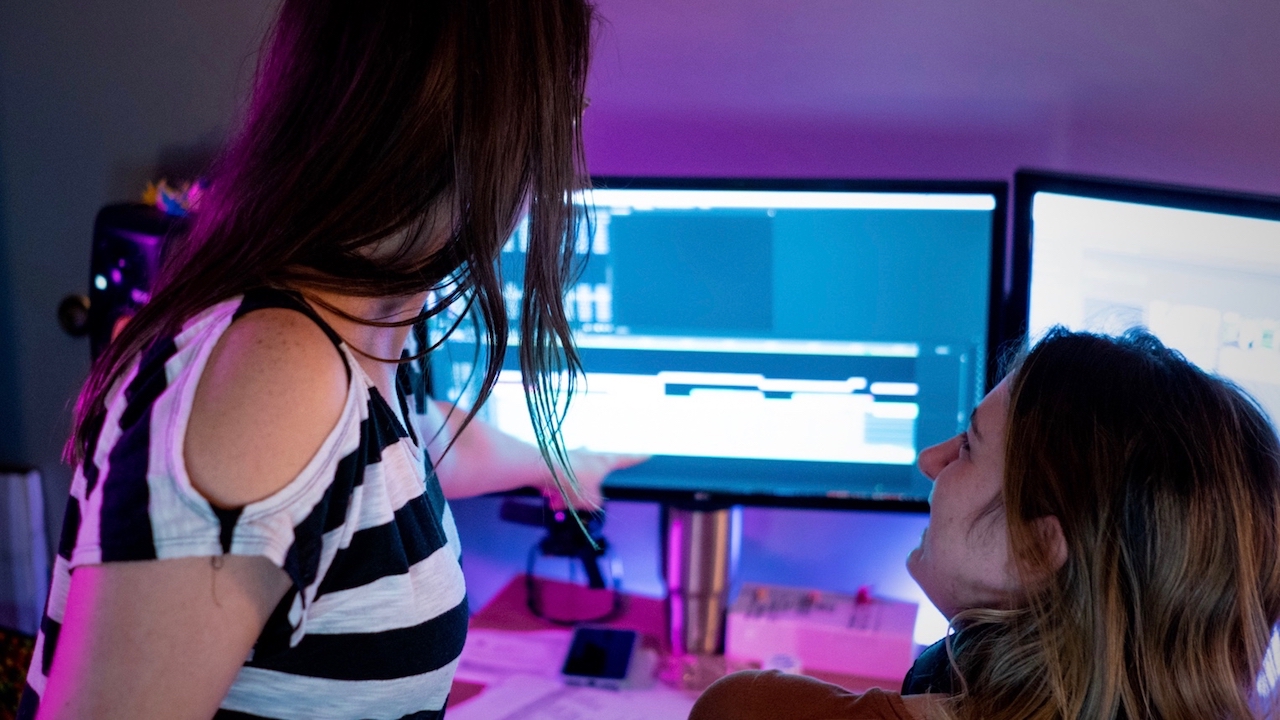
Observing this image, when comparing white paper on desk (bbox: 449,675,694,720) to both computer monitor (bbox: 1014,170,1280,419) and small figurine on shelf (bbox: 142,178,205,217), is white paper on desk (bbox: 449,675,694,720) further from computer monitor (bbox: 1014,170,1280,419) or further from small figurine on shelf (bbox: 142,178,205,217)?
small figurine on shelf (bbox: 142,178,205,217)

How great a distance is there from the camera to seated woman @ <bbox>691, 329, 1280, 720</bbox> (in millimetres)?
721

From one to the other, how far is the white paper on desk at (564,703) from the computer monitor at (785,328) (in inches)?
9.3

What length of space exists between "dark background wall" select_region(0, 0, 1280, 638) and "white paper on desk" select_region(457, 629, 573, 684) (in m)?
0.19

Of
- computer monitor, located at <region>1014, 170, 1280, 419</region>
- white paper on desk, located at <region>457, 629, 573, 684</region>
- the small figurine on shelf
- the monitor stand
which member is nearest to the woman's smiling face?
computer monitor, located at <region>1014, 170, 1280, 419</region>

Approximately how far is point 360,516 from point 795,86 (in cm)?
85

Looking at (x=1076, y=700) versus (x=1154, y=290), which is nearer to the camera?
(x=1076, y=700)

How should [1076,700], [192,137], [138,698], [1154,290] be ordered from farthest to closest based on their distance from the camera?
1. [192,137]
2. [1154,290]
3. [1076,700]
4. [138,698]

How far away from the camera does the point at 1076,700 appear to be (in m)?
0.73

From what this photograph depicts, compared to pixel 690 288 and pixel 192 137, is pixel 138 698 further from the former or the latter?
pixel 192 137

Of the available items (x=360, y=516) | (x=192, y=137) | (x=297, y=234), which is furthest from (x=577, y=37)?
(x=192, y=137)

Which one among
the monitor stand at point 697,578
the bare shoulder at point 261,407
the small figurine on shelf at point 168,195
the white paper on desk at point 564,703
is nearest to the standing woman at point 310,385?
the bare shoulder at point 261,407

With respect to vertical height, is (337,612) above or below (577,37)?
below

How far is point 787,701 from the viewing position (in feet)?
2.60

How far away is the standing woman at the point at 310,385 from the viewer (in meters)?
0.60
